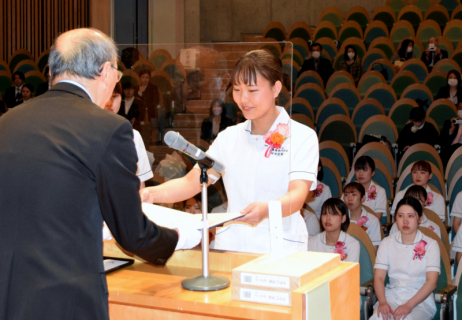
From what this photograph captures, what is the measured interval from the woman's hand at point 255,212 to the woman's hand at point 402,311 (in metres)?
1.95

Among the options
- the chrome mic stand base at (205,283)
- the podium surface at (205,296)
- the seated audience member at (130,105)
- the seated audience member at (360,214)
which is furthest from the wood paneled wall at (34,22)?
the chrome mic stand base at (205,283)

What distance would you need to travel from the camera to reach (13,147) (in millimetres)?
1095

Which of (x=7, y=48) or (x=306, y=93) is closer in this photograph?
(x=306, y=93)

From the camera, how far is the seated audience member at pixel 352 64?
694 cm

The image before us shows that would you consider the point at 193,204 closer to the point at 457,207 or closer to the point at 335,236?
the point at 335,236

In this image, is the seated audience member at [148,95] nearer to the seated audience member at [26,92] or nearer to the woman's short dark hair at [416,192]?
the woman's short dark hair at [416,192]

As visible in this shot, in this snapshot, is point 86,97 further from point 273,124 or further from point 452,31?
point 452,31

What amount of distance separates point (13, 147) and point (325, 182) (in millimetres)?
3793

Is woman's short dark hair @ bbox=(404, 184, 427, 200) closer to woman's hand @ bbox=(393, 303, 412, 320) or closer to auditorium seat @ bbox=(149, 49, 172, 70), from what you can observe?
woman's hand @ bbox=(393, 303, 412, 320)

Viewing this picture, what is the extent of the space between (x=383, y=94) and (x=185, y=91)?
474 cm

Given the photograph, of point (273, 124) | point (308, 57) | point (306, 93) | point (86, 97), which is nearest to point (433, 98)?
point (306, 93)

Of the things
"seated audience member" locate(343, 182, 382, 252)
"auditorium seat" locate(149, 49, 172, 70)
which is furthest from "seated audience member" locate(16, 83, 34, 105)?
"auditorium seat" locate(149, 49, 172, 70)

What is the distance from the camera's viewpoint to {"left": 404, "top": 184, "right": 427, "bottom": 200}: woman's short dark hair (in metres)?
→ 3.90

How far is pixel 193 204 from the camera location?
5.51ft
